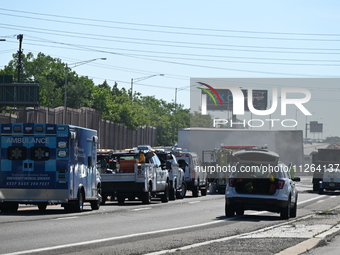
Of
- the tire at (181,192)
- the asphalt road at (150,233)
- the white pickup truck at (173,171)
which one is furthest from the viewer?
the tire at (181,192)

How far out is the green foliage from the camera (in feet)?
A: 387

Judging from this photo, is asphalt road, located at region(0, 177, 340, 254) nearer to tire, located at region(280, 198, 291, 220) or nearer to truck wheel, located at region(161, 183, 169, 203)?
tire, located at region(280, 198, 291, 220)

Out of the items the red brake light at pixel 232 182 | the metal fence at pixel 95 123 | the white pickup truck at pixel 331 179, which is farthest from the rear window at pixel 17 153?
the metal fence at pixel 95 123

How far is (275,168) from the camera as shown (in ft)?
80.9

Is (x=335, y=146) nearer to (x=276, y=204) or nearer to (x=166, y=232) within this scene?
(x=276, y=204)

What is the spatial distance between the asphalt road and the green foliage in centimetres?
8159

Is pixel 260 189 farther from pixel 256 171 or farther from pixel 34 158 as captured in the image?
pixel 34 158

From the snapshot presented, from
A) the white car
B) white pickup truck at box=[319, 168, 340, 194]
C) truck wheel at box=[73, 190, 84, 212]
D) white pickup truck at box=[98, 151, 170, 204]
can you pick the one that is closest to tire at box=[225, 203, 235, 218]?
the white car

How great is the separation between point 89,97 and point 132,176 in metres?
97.0

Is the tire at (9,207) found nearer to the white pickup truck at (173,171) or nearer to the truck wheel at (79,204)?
the truck wheel at (79,204)

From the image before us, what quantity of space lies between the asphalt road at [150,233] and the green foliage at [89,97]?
268 feet

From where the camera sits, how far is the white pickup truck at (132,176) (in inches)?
1278

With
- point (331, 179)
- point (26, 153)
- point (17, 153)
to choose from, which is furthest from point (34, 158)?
point (331, 179)

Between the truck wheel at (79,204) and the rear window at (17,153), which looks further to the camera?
the truck wheel at (79,204)
